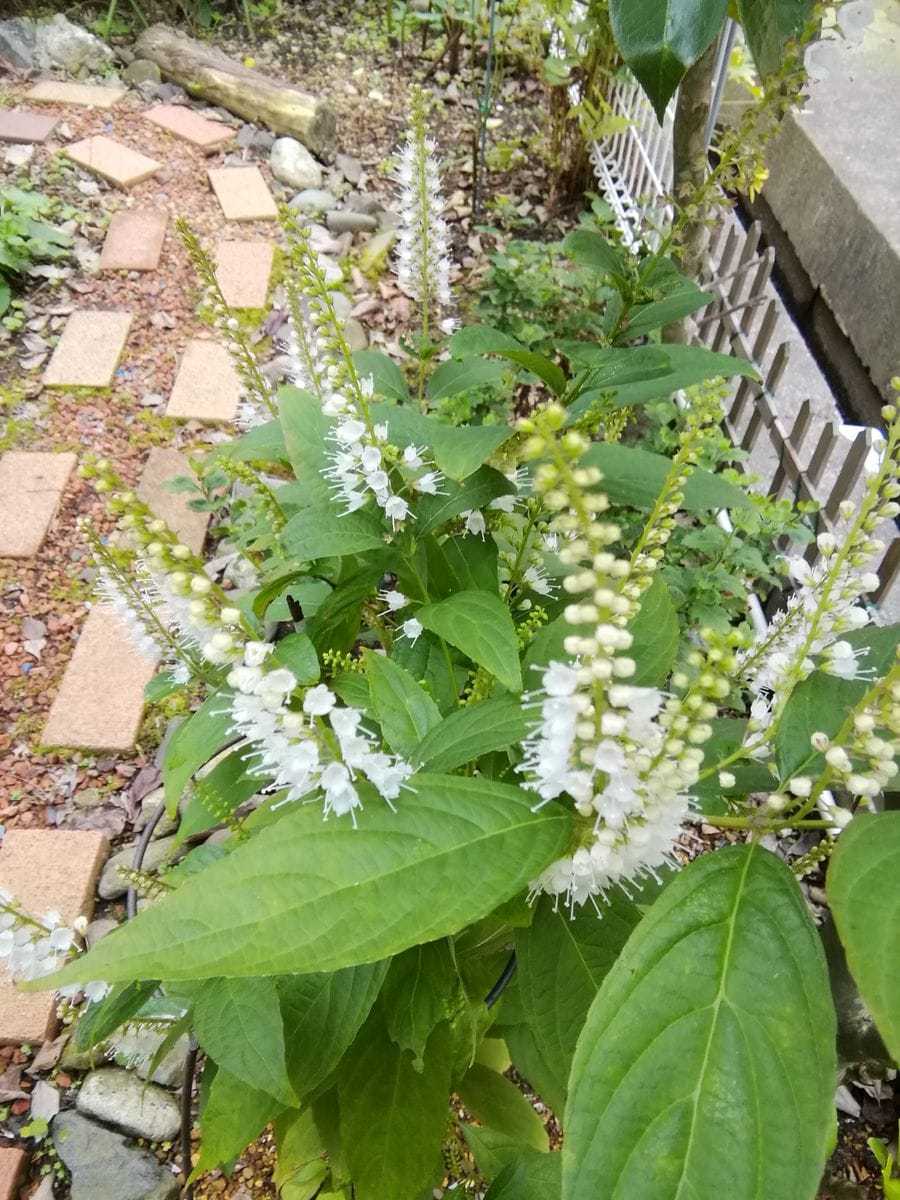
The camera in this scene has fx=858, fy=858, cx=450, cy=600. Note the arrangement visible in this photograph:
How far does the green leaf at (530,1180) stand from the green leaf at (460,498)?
2.44ft

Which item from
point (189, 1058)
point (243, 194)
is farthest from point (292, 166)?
point (189, 1058)

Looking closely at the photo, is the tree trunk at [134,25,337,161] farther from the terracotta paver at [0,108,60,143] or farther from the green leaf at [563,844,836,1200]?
the green leaf at [563,844,836,1200]

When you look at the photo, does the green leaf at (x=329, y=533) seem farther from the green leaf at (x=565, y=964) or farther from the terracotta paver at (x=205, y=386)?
the terracotta paver at (x=205, y=386)

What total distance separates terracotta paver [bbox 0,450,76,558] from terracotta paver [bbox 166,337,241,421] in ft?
1.31

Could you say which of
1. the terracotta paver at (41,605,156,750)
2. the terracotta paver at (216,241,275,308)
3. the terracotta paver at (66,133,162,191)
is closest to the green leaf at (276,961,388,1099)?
the terracotta paver at (41,605,156,750)

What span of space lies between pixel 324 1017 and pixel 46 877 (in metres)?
1.29

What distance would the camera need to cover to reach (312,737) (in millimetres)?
729

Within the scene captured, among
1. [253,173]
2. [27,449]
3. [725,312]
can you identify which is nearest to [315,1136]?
[27,449]

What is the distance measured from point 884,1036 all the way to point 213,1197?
1.46 meters

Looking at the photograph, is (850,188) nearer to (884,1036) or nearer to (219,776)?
(219,776)

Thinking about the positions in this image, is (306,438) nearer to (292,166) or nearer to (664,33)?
(664,33)

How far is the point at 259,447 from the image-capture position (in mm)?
1299

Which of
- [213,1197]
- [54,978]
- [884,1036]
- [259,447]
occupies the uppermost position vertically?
[884,1036]

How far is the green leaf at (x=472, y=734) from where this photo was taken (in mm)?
719
